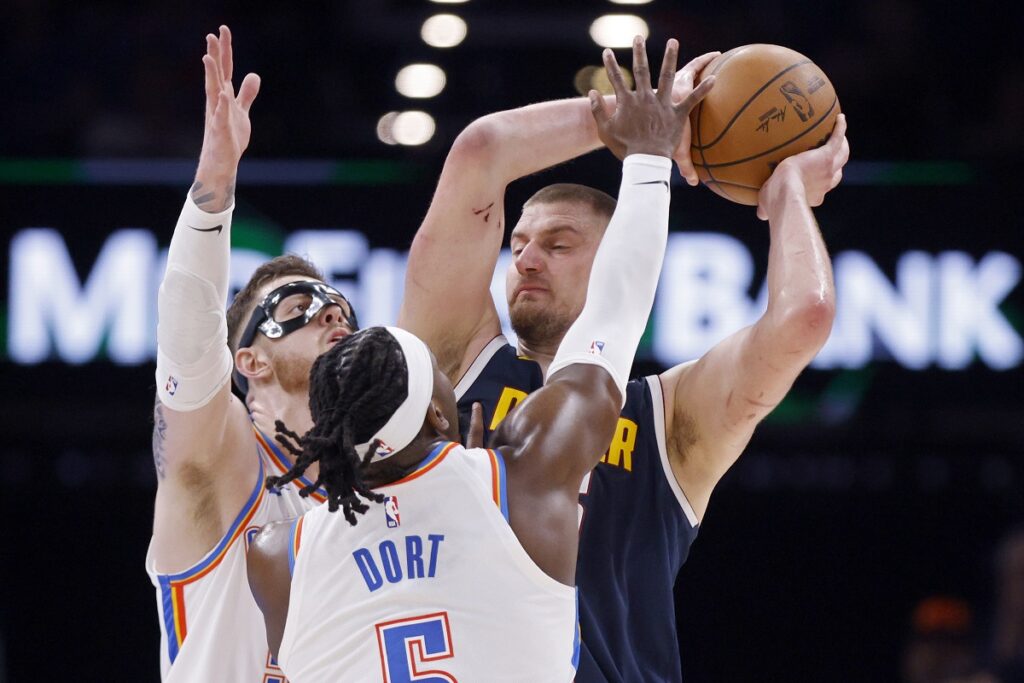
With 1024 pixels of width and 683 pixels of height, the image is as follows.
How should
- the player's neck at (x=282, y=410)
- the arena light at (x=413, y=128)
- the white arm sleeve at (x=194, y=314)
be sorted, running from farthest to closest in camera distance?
the arena light at (x=413, y=128), the player's neck at (x=282, y=410), the white arm sleeve at (x=194, y=314)

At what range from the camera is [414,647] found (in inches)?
115

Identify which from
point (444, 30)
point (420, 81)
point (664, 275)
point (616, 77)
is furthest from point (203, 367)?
point (444, 30)

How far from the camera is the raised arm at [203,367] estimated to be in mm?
3510

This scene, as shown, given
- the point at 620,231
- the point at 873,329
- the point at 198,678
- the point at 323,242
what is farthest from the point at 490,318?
the point at 873,329

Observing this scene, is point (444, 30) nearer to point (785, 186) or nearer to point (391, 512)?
point (785, 186)

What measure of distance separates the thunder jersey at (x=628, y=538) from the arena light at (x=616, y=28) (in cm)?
525

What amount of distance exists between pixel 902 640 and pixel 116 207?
5.38 meters

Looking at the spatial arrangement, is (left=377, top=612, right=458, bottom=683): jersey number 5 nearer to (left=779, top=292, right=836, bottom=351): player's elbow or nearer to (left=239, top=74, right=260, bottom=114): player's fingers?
(left=779, top=292, right=836, bottom=351): player's elbow

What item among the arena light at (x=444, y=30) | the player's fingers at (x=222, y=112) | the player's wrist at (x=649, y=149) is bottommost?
the player's wrist at (x=649, y=149)

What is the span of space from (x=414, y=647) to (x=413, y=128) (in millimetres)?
5981

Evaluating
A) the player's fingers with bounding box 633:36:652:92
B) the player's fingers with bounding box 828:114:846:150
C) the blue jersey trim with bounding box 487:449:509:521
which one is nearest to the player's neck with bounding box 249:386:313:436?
the blue jersey trim with bounding box 487:449:509:521

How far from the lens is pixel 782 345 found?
12.0 feet

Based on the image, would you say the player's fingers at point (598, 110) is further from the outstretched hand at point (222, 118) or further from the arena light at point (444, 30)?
the arena light at point (444, 30)

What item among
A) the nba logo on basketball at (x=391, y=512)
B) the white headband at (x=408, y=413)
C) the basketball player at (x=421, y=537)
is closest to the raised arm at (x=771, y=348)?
the basketball player at (x=421, y=537)
